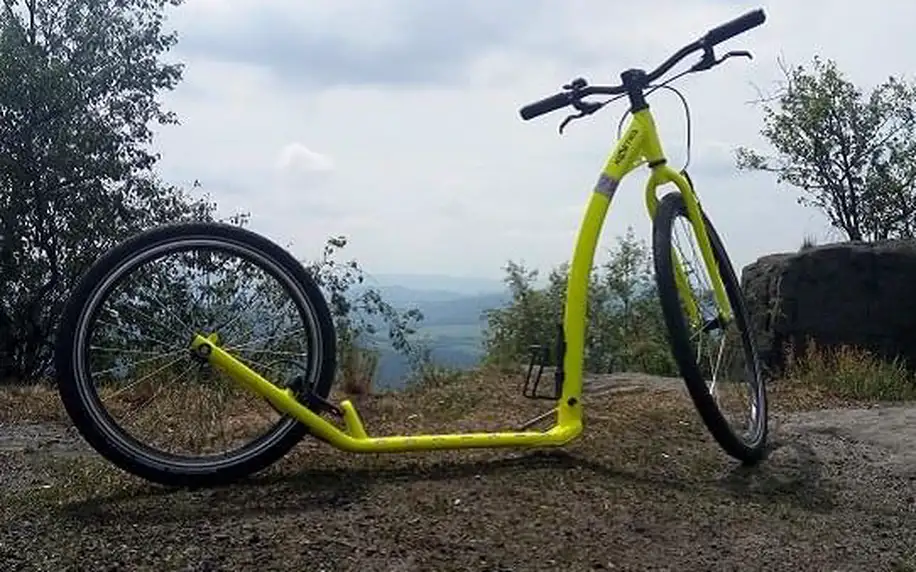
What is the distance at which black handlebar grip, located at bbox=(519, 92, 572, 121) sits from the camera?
445 centimetres

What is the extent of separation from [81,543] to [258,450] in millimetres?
801

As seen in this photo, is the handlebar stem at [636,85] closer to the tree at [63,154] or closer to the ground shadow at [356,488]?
the ground shadow at [356,488]

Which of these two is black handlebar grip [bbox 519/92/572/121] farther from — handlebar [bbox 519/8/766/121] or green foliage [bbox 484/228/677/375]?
green foliage [bbox 484/228/677/375]

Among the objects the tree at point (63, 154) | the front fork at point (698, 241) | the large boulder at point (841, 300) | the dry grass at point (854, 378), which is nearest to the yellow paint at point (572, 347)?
the front fork at point (698, 241)

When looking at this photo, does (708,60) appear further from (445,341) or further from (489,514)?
(445,341)

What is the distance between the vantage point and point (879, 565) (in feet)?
10.9

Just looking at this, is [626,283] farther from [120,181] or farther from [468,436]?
[468,436]

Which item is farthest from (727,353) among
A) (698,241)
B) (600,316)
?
(600,316)

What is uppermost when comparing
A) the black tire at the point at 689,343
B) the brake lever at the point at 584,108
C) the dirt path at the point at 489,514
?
the brake lever at the point at 584,108

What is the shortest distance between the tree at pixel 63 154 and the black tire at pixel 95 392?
974 centimetres

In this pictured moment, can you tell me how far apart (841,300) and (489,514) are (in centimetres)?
697

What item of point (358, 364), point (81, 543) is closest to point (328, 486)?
point (81, 543)

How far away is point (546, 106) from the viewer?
14.7 ft

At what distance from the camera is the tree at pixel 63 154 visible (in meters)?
13.2
